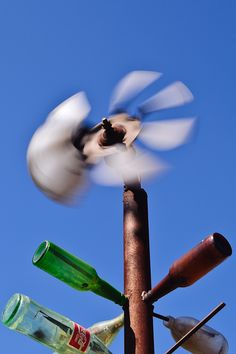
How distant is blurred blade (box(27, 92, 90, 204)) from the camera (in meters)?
3.52

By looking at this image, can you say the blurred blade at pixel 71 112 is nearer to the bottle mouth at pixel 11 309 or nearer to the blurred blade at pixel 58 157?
the blurred blade at pixel 58 157

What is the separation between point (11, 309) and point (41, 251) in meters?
0.33

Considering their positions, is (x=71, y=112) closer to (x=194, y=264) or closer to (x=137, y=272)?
(x=137, y=272)

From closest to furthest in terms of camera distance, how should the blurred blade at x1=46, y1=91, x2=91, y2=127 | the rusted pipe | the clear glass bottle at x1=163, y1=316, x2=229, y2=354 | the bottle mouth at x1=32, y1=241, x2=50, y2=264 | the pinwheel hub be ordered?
the rusted pipe → the bottle mouth at x1=32, y1=241, x2=50, y2=264 → the clear glass bottle at x1=163, y1=316, x2=229, y2=354 → the pinwheel hub → the blurred blade at x1=46, y1=91, x2=91, y2=127

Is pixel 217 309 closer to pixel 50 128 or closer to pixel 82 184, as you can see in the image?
pixel 82 184

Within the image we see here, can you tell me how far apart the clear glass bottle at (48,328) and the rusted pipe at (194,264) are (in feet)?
1.26

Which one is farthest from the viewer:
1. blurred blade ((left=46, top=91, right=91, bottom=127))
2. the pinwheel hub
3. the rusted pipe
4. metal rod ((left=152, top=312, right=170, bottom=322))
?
blurred blade ((left=46, top=91, right=91, bottom=127))

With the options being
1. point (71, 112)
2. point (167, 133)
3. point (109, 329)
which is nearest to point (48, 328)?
point (109, 329)

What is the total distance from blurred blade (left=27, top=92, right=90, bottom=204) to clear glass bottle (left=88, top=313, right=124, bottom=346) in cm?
77

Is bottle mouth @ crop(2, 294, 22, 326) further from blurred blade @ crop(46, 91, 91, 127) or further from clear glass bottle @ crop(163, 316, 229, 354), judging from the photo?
blurred blade @ crop(46, 91, 91, 127)

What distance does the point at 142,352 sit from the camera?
2809mm

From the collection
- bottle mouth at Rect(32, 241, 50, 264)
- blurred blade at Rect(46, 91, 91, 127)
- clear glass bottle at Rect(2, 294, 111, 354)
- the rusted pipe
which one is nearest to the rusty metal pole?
the rusted pipe

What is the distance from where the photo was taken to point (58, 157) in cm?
361

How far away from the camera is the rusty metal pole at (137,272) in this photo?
9.39 ft
